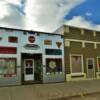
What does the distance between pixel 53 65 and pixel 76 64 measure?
9.12 ft

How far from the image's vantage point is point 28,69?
18.5 meters

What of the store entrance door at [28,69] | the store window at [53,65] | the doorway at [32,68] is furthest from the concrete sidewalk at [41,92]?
the store window at [53,65]

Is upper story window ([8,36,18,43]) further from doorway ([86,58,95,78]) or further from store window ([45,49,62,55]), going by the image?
doorway ([86,58,95,78])

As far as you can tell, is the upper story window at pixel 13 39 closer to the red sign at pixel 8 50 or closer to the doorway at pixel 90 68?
the red sign at pixel 8 50

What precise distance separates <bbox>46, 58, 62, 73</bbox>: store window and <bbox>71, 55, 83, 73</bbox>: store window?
1539mm

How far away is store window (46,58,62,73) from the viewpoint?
60.6 ft

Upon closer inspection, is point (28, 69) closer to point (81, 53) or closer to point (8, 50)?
point (8, 50)

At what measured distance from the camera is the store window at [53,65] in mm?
18481

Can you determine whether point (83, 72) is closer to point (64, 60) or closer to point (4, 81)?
point (64, 60)

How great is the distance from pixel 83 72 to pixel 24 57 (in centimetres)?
661

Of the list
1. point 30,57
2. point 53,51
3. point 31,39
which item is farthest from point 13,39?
point 53,51

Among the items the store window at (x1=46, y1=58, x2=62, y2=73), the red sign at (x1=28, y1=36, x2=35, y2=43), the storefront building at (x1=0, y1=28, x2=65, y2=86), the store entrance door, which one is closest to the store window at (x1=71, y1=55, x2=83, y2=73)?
the storefront building at (x1=0, y1=28, x2=65, y2=86)

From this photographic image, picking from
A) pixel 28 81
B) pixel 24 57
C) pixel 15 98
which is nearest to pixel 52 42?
pixel 24 57

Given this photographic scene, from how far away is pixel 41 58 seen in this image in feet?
59.5
